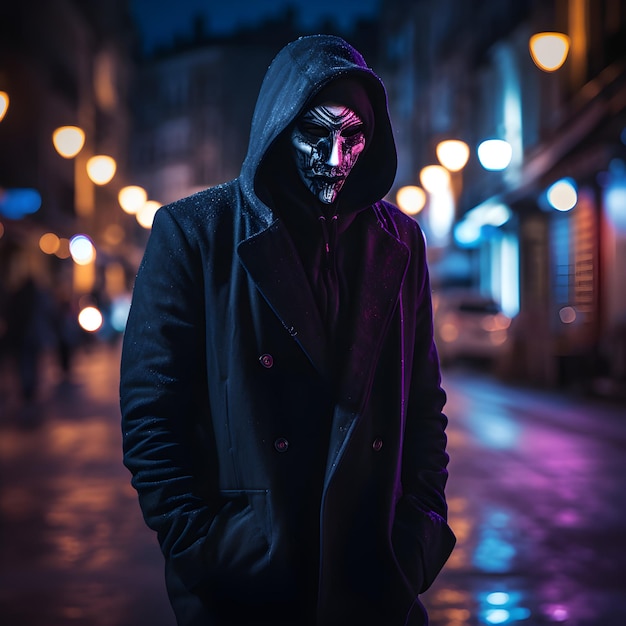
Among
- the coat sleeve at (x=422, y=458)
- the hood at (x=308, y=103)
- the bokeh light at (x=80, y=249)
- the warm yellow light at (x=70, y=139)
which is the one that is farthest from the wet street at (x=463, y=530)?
the bokeh light at (x=80, y=249)

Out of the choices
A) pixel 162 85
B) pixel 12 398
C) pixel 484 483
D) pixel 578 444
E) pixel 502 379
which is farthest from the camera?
pixel 162 85

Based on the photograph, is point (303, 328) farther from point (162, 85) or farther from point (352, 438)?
point (162, 85)

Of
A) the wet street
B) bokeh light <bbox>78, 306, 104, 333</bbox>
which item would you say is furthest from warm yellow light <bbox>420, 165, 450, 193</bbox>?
bokeh light <bbox>78, 306, 104, 333</bbox>

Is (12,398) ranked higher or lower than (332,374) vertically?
lower

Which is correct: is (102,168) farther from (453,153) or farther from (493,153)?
(453,153)

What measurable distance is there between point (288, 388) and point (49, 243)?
136 feet

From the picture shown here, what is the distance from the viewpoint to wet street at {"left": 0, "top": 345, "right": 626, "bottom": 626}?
17.5ft

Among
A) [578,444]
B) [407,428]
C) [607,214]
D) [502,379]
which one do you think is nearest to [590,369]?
[502,379]

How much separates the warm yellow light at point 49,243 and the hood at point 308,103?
39474 millimetres

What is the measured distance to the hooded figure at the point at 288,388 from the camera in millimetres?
2230

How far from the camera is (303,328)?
7.36 feet

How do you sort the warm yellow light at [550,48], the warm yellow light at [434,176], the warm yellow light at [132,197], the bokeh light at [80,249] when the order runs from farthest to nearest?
the bokeh light at [80,249] < the warm yellow light at [132,197] < the warm yellow light at [434,176] < the warm yellow light at [550,48]

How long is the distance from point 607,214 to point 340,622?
22294 mm

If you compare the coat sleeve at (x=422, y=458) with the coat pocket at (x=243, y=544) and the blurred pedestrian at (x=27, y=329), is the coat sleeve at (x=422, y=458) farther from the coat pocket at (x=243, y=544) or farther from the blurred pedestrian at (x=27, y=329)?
the blurred pedestrian at (x=27, y=329)
